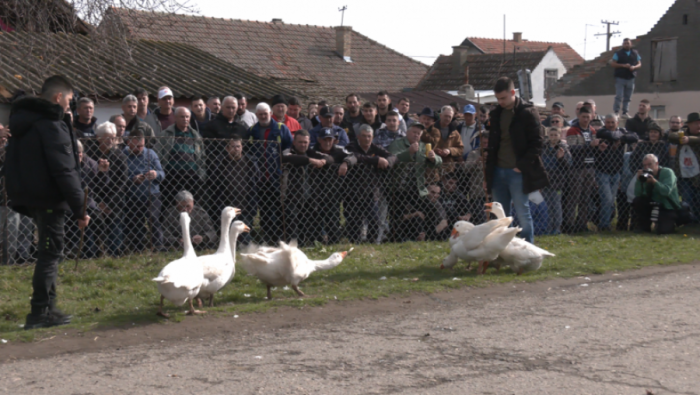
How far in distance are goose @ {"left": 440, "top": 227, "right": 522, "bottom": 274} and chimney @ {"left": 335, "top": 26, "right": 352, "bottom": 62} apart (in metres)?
32.2

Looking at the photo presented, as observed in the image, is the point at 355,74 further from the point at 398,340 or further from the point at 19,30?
the point at 398,340

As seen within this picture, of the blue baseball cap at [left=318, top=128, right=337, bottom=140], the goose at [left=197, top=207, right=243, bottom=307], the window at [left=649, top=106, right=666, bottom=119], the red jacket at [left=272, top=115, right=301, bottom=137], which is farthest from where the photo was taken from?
the window at [left=649, top=106, right=666, bottom=119]

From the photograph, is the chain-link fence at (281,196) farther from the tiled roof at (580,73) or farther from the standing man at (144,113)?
the tiled roof at (580,73)

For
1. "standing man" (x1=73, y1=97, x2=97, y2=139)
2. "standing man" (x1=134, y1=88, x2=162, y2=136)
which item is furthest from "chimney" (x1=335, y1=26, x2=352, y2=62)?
"standing man" (x1=73, y1=97, x2=97, y2=139)

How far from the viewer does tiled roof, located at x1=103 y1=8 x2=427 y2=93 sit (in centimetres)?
3428

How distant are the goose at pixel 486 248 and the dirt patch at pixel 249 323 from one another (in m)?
0.49

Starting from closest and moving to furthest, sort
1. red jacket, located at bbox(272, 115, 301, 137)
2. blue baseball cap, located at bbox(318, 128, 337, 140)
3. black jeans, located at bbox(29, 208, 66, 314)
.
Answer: black jeans, located at bbox(29, 208, 66, 314) → blue baseball cap, located at bbox(318, 128, 337, 140) → red jacket, located at bbox(272, 115, 301, 137)

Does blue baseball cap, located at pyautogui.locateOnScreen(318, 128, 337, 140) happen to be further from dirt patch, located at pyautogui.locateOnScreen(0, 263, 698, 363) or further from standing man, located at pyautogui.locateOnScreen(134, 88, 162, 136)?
dirt patch, located at pyautogui.locateOnScreen(0, 263, 698, 363)

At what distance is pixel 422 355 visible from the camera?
5.20 meters

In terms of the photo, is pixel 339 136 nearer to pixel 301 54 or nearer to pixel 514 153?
pixel 514 153

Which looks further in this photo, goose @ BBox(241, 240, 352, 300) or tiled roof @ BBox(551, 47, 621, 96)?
tiled roof @ BBox(551, 47, 621, 96)

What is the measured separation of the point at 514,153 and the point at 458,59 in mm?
32774

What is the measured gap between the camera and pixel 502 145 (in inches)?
351

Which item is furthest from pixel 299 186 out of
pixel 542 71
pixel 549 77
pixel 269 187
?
pixel 549 77
